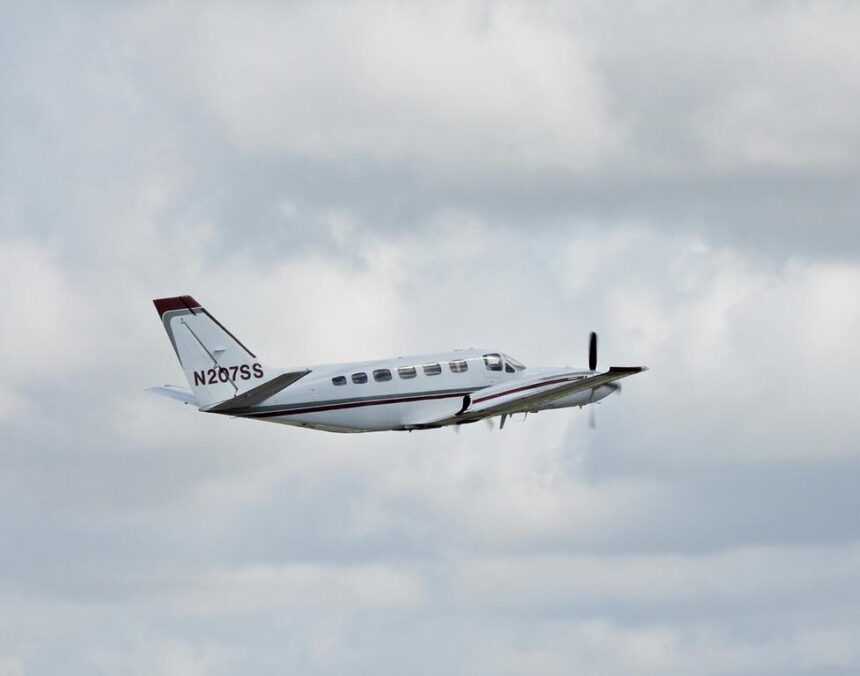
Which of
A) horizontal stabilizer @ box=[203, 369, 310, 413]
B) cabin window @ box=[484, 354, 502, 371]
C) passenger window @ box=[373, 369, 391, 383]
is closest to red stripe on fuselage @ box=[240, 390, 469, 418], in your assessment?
horizontal stabilizer @ box=[203, 369, 310, 413]

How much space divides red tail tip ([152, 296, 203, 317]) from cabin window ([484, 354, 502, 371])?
47.0 ft

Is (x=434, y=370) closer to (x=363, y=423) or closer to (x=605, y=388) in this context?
(x=363, y=423)

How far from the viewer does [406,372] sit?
312 feet

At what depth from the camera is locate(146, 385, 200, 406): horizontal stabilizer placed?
322 ft

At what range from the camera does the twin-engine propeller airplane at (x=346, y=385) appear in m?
93.9

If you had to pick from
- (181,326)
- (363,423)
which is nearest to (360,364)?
(363,423)

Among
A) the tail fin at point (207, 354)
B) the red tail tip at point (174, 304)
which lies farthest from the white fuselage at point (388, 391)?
the red tail tip at point (174, 304)

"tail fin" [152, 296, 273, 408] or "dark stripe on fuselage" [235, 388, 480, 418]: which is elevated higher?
"tail fin" [152, 296, 273, 408]

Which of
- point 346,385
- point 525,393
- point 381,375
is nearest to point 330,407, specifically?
point 346,385

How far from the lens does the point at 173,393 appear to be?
328ft

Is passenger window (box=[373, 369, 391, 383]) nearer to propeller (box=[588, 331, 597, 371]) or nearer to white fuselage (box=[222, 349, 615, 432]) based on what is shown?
white fuselage (box=[222, 349, 615, 432])

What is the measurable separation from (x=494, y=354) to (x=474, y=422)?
138 inches

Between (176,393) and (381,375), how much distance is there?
11.6m

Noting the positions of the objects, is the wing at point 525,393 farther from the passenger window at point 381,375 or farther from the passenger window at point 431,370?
the passenger window at point 381,375
